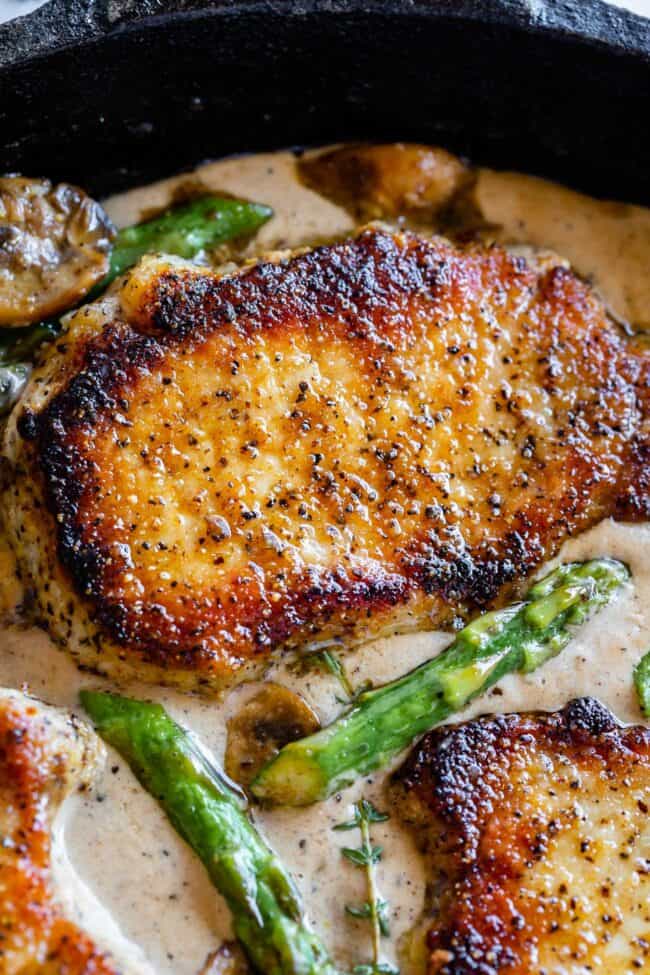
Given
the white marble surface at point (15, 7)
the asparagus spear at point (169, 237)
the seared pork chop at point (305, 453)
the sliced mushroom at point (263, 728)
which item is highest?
the white marble surface at point (15, 7)

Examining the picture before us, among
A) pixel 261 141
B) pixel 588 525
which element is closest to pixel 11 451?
pixel 261 141

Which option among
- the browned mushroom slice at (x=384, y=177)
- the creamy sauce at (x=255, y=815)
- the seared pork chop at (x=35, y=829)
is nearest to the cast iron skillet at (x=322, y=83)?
the browned mushroom slice at (x=384, y=177)

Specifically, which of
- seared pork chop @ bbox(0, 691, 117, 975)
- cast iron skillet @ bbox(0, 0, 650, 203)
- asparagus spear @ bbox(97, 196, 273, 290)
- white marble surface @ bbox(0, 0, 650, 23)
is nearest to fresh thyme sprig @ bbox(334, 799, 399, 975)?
seared pork chop @ bbox(0, 691, 117, 975)

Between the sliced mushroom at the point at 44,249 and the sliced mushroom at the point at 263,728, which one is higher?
the sliced mushroom at the point at 44,249

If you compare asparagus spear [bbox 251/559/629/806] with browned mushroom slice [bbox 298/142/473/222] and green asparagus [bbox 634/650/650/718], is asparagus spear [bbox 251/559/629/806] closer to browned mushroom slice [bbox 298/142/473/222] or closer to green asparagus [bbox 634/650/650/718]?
green asparagus [bbox 634/650/650/718]

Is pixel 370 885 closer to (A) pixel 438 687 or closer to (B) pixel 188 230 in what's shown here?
(A) pixel 438 687

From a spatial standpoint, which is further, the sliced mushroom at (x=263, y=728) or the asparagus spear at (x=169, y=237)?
the asparagus spear at (x=169, y=237)

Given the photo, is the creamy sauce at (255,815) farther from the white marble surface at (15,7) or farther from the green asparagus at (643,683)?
the white marble surface at (15,7)

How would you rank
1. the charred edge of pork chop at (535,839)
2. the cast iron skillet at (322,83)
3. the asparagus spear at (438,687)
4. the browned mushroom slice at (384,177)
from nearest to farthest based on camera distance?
the charred edge of pork chop at (535,839) < the asparagus spear at (438,687) < the cast iron skillet at (322,83) < the browned mushroom slice at (384,177)
